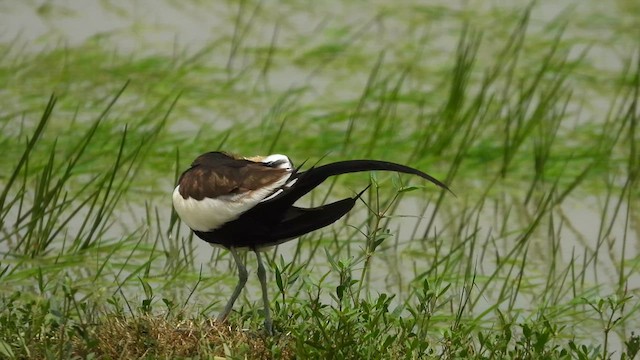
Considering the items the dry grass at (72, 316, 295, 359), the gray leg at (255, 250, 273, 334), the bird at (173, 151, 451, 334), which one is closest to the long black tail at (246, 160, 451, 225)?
the bird at (173, 151, 451, 334)

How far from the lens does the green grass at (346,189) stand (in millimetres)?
3834

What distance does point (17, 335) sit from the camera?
379 cm

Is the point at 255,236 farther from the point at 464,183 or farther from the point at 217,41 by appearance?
the point at 217,41

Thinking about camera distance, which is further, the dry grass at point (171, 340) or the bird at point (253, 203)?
the dry grass at point (171, 340)


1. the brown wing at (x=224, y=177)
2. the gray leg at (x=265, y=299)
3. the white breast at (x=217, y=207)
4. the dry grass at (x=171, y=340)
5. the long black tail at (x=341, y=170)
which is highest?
the long black tail at (x=341, y=170)

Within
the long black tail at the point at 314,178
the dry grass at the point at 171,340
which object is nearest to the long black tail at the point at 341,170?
the long black tail at the point at 314,178

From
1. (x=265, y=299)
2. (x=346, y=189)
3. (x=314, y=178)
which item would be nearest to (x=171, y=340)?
(x=265, y=299)

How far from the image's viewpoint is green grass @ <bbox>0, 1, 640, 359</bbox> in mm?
3834

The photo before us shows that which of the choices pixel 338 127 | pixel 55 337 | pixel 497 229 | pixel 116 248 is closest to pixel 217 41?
pixel 338 127

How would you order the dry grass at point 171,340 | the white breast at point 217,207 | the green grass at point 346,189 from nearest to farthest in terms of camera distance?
the white breast at point 217,207 → the dry grass at point 171,340 → the green grass at point 346,189

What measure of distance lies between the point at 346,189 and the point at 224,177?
216cm

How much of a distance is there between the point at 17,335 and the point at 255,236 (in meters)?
0.66

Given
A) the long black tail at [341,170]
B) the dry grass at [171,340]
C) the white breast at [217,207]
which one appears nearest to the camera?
the long black tail at [341,170]

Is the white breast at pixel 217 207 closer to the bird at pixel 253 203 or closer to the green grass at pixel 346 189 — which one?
the bird at pixel 253 203
